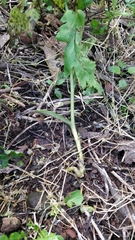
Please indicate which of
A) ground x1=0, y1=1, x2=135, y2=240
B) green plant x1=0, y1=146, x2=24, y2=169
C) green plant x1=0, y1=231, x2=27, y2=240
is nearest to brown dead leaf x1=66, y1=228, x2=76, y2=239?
ground x1=0, y1=1, x2=135, y2=240

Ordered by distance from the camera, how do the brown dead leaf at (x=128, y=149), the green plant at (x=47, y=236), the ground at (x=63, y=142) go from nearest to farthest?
1. the green plant at (x=47, y=236)
2. the ground at (x=63, y=142)
3. the brown dead leaf at (x=128, y=149)

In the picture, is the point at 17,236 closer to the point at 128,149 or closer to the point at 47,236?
the point at 47,236

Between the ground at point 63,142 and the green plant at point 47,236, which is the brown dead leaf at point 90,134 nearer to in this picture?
the ground at point 63,142

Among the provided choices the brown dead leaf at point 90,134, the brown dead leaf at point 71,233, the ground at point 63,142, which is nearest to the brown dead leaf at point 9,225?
the ground at point 63,142

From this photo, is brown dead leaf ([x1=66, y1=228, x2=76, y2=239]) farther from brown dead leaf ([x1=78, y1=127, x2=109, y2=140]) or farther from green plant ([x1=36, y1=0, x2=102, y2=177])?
brown dead leaf ([x1=78, y1=127, x2=109, y2=140])

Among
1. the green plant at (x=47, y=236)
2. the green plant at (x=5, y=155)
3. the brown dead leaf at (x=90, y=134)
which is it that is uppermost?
the green plant at (x=5, y=155)

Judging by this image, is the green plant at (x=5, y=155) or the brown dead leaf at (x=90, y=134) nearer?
the green plant at (x=5, y=155)

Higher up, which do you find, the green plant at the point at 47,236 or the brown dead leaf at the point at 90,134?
the brown dead leaf at the point at 90,134

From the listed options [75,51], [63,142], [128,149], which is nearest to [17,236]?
[63,142]
